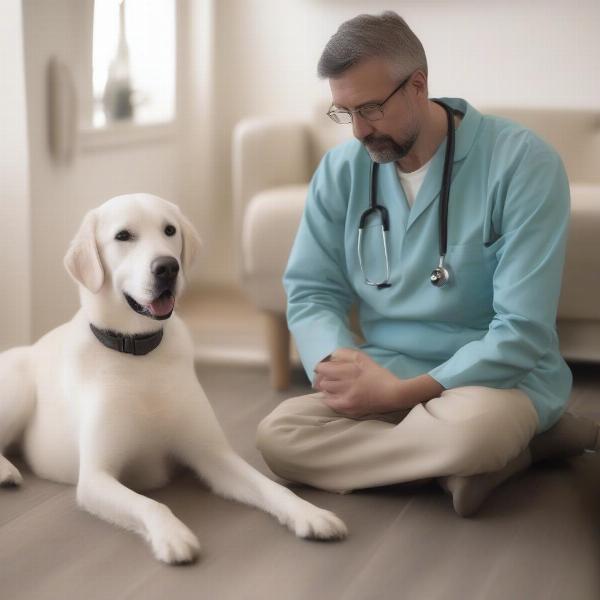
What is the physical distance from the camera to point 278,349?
287 cm

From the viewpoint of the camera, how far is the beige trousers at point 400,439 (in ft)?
5.91

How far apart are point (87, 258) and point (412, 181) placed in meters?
0.73

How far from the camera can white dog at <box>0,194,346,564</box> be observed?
1807 mm

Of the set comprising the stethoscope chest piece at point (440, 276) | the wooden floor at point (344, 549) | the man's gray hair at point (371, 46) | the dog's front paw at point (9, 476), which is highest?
the man's gray hair at point (371, 46)

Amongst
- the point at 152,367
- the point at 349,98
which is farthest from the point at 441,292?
the point at 152,367

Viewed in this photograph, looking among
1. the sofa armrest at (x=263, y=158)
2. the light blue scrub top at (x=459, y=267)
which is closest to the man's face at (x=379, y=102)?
the light blue scrub top at (x=459, y=267)

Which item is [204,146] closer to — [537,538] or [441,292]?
[441,292]

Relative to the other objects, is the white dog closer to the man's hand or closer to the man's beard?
the man's hand

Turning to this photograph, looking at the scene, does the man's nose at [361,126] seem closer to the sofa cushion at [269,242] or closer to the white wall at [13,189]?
the sofa cushion at [269,242]

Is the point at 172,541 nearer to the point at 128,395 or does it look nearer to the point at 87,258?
the point at 128,395

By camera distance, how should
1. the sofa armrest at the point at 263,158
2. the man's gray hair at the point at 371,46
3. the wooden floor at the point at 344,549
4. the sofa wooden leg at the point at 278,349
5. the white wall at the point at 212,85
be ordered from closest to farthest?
the wooden floor at the point at 344,549 < the man's gray hair at the point at 371,46 < the sofa wooden leg at the point at 278,349 < the white wall at the point at 212,85 < the sofa armrest at the point at 263,158

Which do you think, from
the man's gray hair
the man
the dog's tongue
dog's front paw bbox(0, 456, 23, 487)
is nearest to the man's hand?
the man

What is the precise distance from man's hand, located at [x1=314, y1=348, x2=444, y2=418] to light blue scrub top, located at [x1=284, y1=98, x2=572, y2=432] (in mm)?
42

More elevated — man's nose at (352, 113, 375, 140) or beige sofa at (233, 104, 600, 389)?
man's nose at (352, 113, 375, 140)
